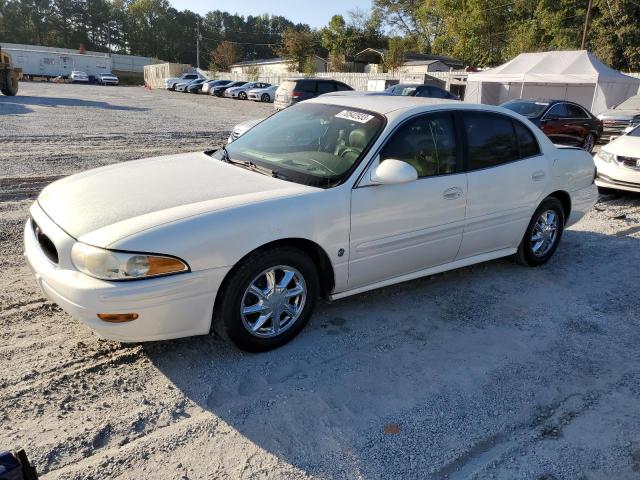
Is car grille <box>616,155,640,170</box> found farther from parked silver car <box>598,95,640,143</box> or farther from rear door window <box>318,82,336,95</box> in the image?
rear door window <box>318,82,336,95</box>

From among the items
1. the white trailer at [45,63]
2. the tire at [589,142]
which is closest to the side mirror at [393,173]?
the tire at [589,142]

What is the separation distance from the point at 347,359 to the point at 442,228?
4.43ft

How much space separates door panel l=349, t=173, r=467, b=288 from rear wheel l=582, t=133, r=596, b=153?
11730 mm

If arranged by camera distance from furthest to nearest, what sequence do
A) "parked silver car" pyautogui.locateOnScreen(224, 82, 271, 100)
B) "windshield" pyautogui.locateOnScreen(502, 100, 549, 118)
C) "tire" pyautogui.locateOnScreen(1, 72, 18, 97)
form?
1. "parked silver car" pyautogui.locateOnScreen(224, 82, 271, 100)
2. "tire" pyautogui.locateOnScreen(1, 72, 18, 97)
3. "windshield" pyautogui.locateOnScreen(502, 100, 549, 118)

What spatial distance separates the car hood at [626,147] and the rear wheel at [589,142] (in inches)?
226

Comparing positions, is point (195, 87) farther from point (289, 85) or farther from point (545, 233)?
point (545, 233)

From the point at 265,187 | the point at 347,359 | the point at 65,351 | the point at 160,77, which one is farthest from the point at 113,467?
the point at 160,77

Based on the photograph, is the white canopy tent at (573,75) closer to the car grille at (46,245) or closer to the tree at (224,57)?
the car grille at (46,245)

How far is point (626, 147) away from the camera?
322 inches

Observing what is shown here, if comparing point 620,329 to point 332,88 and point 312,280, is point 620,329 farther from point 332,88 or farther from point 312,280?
point 332,88

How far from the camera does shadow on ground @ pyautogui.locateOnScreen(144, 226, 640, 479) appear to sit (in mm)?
A: 2643

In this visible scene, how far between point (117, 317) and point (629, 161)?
7978 mm

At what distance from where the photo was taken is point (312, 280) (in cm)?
349

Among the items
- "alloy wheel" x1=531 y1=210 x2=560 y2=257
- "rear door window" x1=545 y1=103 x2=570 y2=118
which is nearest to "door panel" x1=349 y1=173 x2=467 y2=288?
"alloy wheel" x1=531 y1=210 x2=560 y2=257
